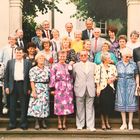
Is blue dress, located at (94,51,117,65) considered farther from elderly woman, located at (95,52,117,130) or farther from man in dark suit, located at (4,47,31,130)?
man in dark suit, located at (4,47,31,130)

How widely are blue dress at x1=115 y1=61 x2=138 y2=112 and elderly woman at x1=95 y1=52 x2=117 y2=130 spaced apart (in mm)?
126

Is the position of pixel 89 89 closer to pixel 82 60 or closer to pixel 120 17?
pixel 82 60

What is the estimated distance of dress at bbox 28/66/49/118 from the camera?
35.6 feet

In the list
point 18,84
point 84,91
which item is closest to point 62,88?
point 84,91

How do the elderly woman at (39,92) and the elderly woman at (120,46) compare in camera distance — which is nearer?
the elderly woman at (39,92)

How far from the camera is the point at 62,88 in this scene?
35.6 feet

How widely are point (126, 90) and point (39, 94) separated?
1.63m

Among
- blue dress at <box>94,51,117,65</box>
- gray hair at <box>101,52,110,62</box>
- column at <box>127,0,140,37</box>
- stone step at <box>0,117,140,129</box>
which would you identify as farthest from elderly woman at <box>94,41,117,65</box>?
column at <box>127,0,140,37</box>

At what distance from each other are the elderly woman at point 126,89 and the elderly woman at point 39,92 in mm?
1354

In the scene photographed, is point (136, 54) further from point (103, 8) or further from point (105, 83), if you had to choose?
point (103, 8)

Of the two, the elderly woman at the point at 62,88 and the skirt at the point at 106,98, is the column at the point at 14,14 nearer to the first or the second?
the elderly woman at the point at 62,88

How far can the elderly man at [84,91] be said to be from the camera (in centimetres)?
1090

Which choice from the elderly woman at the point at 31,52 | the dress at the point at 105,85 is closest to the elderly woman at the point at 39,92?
the elderly woman at the point at 31,52

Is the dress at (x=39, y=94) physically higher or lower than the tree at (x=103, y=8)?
lower
